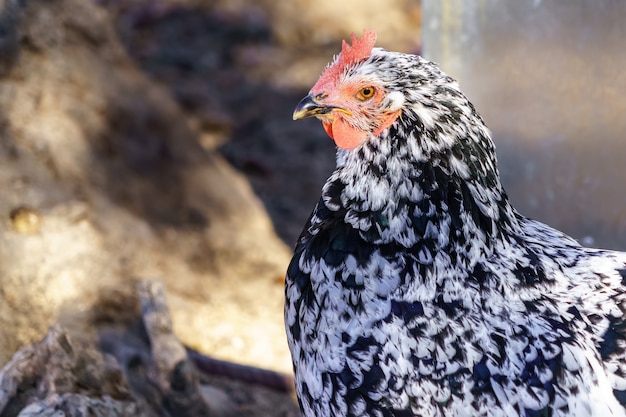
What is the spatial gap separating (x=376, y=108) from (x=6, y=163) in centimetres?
208

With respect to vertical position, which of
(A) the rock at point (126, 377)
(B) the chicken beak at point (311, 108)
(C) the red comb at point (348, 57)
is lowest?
(A) the rock at point (126, 377)

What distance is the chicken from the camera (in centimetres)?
204

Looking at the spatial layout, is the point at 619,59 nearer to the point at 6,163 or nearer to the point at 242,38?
the point at 6,163

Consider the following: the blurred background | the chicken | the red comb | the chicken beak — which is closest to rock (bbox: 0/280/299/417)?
the blurred background

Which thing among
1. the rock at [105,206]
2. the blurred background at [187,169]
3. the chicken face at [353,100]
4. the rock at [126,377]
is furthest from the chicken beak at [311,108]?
the rock at [105,206]

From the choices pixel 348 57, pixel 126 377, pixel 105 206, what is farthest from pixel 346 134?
pixel 105 206

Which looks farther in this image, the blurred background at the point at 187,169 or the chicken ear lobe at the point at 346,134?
the blurred background at the point at 187,169

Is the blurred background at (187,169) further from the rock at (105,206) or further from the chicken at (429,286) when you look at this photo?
the chicken at (429,286)

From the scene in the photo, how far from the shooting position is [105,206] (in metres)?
3.81

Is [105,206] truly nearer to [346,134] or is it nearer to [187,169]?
[187,169]

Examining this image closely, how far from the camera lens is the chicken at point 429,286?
2039 millimetres

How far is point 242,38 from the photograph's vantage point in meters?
7.73

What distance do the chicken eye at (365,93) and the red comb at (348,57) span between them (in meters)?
0.10

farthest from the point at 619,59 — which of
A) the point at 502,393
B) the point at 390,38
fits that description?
the point at 390,38
